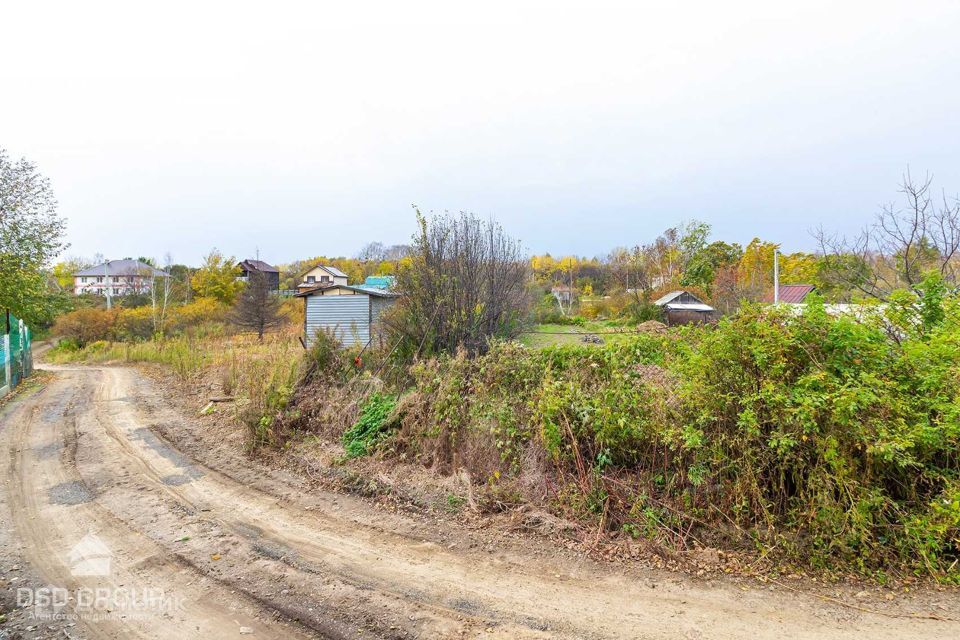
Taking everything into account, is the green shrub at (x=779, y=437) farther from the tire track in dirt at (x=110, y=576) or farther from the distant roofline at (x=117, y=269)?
the distant roofline at (x=117, y=269)

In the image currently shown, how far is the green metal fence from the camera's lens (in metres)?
11.3

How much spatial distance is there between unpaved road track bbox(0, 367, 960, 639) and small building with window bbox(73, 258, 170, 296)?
1799 inches

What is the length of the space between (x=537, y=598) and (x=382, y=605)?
40.3 inches

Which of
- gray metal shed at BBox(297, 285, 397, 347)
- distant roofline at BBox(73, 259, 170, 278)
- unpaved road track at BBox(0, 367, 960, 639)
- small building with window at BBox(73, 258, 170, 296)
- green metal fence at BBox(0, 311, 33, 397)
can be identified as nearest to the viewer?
unpaved road track at BBox(0, 367, 960, 639)

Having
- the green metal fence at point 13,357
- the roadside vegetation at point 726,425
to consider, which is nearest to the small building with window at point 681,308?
the roadside vegetation at point 726,425

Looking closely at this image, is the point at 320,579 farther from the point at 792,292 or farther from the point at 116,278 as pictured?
the point at 116,278

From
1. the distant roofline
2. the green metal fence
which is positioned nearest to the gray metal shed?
the green metal fence

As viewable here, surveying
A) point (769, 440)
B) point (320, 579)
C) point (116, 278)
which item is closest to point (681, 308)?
point (769, 440)

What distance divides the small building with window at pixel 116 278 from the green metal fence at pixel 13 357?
103 feet

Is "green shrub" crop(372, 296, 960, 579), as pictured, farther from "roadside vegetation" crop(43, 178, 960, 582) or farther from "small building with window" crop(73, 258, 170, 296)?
"small building with window" crop(73, 258, 170, 296)

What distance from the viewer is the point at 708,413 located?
3758 mm

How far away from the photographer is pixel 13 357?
39.9ft

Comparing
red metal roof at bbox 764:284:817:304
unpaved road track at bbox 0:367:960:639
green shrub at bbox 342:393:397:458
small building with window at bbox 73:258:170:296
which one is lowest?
unpaved road track at bbox 0:367:960:639

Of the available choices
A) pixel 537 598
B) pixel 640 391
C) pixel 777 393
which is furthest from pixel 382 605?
pixel 777 393
